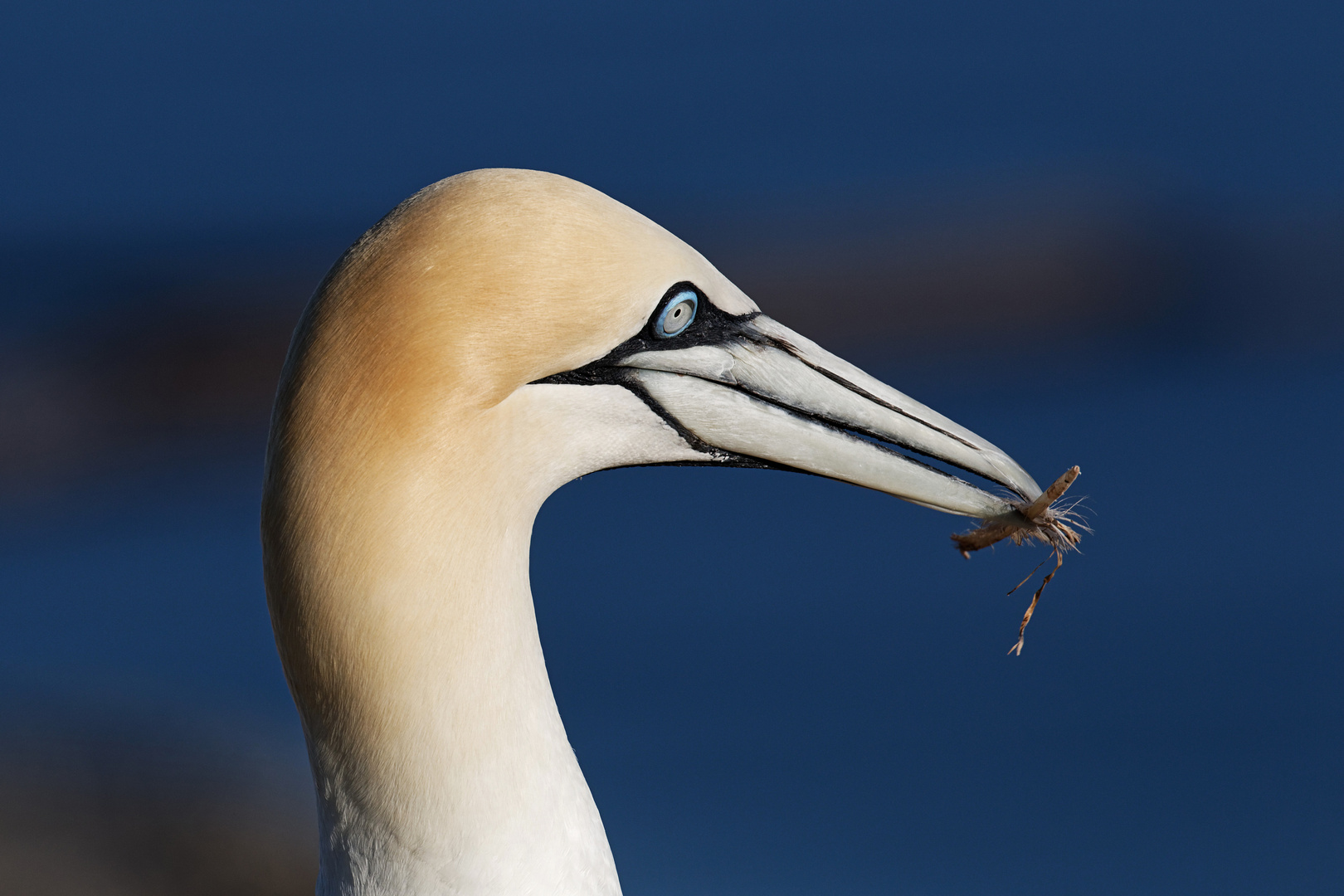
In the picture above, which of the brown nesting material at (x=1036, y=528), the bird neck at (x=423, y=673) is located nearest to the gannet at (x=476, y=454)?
the bird neck at (x=423, y=673)

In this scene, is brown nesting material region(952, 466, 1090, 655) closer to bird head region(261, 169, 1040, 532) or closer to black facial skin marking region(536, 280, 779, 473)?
bird head region(261, 169, 1040, 532)

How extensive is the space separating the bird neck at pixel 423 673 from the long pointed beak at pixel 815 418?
27 cm

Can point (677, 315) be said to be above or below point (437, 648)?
above

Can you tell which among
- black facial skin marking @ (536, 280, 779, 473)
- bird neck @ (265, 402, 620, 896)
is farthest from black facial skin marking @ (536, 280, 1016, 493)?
bird neck @ (265, 402, 620, 896)

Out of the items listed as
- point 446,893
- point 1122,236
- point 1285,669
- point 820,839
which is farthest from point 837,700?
point 446,893

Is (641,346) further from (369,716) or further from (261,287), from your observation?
(261,287)

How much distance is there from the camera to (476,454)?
1.73 m

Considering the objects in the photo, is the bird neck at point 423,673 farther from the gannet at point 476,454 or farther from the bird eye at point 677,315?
the bird eye at point 677,315

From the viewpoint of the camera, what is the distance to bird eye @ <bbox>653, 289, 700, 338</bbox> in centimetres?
184

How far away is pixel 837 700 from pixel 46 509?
4.57 m

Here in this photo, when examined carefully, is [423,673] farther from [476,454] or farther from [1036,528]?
[1036,528]

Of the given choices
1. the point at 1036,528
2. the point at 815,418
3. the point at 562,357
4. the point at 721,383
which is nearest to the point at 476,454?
the point at 562,357

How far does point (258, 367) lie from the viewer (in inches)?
308

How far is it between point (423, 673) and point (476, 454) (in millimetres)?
297
